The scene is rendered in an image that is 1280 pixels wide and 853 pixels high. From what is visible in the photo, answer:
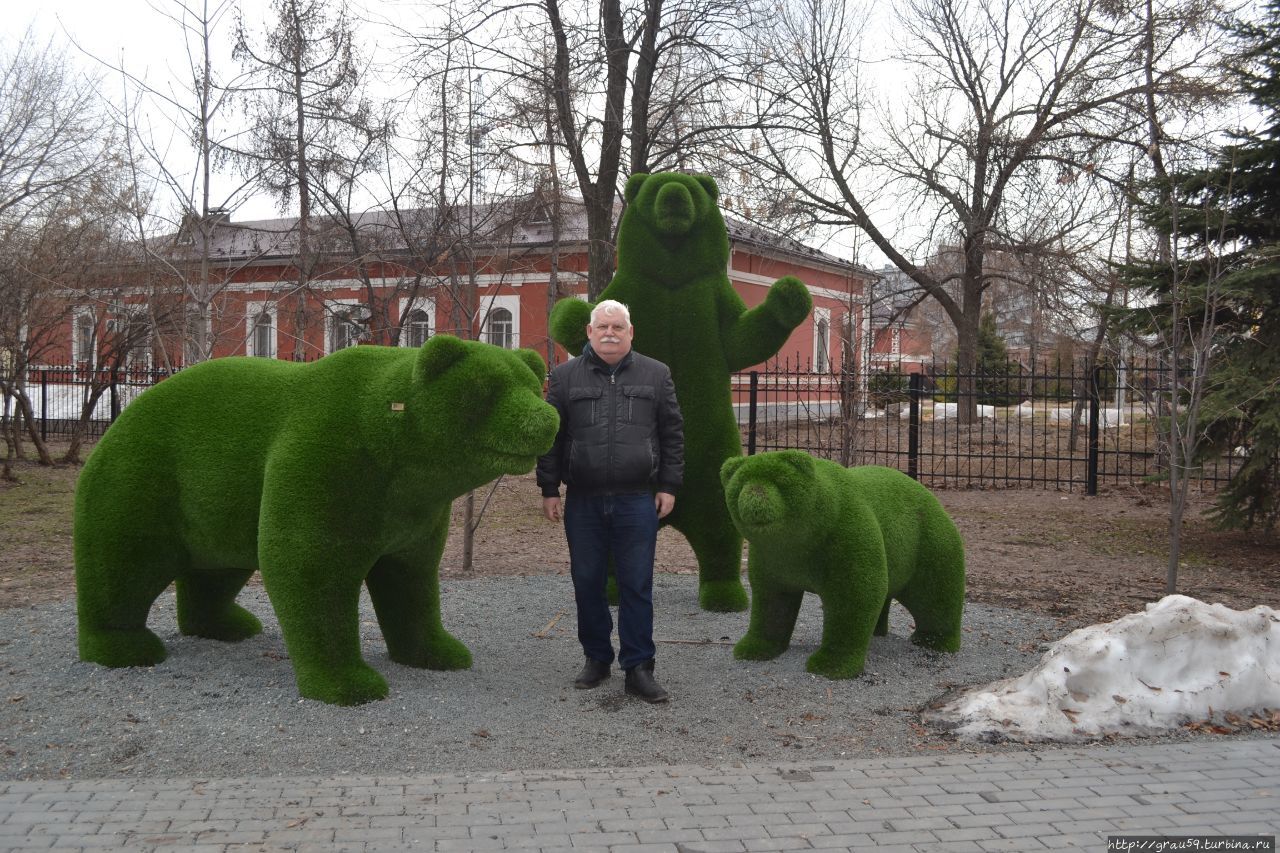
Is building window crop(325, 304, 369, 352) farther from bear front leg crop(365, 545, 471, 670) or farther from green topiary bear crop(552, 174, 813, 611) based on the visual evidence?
green topiary bear crop(552, 174, 813, 611)

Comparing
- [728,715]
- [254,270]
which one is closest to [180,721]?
[728,715]

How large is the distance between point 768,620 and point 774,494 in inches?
40.2

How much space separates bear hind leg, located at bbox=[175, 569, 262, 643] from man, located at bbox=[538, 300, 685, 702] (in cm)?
204

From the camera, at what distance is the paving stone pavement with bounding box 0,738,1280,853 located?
10.1 ft

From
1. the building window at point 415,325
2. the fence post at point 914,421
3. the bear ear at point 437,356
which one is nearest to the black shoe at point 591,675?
the bear ear at point 437,356

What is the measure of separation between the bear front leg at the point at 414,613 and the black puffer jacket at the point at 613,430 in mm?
752

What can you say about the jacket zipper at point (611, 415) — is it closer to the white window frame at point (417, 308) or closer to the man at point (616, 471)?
the man at point (616, 471)

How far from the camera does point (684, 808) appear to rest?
3.34 meters

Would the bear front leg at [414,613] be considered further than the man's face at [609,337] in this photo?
Yes

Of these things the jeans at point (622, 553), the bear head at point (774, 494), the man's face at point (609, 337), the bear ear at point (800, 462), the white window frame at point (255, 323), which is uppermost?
the white window frame at point (255, 323)

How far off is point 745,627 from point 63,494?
10260 millimetres

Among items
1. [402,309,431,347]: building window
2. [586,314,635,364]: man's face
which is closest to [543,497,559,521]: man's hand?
[586,314,635,364]: man's face

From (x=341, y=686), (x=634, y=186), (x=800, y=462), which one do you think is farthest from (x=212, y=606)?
(x=634, y=186)

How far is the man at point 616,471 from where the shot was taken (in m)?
4.48
